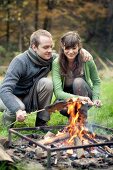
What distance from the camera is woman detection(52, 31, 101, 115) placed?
14.7 ft

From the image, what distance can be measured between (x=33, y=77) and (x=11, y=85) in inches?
15.1

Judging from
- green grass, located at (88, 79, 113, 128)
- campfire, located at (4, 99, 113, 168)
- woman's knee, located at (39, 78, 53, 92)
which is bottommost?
green grass, located at (88, 79, 113, 128)

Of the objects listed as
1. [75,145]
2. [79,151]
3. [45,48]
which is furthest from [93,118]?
[79,151]

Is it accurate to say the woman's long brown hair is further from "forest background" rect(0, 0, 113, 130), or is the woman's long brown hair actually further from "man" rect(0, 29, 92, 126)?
"forest background" rect(0, 0, 113, 130)

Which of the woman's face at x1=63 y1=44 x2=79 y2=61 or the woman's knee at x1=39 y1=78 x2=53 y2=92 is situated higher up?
the woman's face at x1=63 y1=44 x2=79 y2=61

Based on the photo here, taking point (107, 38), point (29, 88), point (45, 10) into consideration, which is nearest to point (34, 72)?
point (29, 88)

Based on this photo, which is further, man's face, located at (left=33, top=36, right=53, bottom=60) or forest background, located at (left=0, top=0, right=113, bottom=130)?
forest background, located at (left=0, top=0, right=113, bottom=130)

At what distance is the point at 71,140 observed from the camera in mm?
4098

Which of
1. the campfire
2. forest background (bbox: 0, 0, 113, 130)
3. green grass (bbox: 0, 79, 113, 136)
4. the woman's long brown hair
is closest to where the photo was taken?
the campfire

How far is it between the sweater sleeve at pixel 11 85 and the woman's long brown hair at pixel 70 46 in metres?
0.40

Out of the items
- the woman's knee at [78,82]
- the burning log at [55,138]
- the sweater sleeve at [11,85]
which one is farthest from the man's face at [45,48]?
the burning log at [55,138]

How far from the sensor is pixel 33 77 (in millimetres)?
4824

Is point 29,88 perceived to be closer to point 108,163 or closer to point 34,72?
point 34,72

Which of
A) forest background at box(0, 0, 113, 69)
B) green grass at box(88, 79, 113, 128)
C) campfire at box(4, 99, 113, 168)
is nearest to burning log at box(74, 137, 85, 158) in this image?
campfire at box(4, 99, 113, 168)
